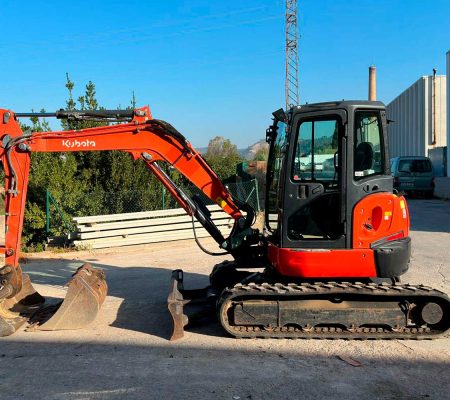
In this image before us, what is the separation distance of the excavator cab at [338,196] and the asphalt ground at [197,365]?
917mm

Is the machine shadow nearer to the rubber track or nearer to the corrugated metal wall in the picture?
the rubber track

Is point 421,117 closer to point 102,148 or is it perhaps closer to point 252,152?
point 102,148

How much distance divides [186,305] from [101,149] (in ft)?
7.54

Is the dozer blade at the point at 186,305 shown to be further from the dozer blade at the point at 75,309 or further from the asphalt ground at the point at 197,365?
the dozer blade at the point at 75,309

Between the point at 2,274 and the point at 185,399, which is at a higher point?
the point at 2,274

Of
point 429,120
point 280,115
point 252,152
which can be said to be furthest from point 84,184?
point 252,152

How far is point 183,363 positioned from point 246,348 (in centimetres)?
75

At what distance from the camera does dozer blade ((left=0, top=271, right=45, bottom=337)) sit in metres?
5.56

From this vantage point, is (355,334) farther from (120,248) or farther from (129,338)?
(120,248)

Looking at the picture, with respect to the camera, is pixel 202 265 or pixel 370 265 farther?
pixel 202 265

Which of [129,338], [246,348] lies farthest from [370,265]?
[129,338]

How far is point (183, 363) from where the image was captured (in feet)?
15.4

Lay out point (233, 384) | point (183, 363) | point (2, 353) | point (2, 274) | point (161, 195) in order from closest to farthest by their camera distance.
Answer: point (233, 384) < point (183, 363) < point (2, 353) < point (2, 274) < point (161, 195)

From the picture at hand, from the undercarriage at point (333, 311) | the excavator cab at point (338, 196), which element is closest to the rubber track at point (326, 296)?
the undercarriage at point (333, 311)
